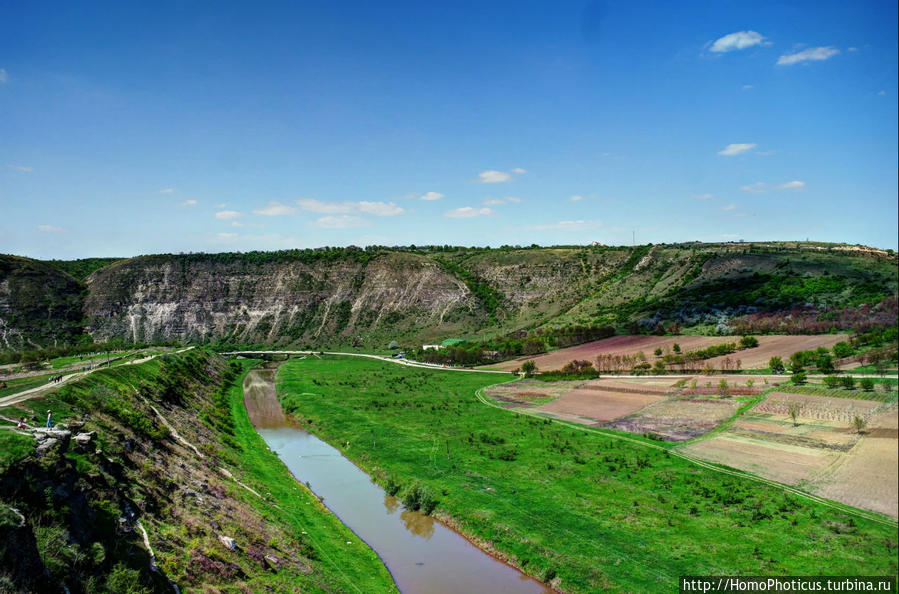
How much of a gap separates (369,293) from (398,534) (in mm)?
119406

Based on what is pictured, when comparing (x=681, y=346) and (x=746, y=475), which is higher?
(x=681, y=346)

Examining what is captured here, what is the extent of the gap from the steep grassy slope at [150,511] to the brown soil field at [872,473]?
70.5 feet

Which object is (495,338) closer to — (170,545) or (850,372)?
(850,372)

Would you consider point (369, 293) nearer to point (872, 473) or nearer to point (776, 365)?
point (776, 365)

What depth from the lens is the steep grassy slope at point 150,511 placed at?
58.0ft

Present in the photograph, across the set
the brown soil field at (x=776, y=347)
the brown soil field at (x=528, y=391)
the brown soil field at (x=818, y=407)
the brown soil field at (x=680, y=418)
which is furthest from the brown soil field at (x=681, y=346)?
the brown soil field at (x=680, y=418)

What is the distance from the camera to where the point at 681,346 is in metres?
74.1

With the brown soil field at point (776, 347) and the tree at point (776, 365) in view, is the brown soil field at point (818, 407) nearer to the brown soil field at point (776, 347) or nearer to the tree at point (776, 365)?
the tree at point (776, 365)

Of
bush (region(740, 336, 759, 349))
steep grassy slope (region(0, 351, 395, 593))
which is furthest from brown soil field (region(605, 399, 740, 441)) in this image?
steep grassy slope (region(0, 351, 395, 593))

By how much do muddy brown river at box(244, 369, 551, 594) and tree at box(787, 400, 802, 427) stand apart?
25315 millimetres

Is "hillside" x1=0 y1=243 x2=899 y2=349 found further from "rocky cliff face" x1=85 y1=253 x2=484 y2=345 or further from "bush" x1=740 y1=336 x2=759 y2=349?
"bush" x1=740 y1=336 x2=759 y2=349

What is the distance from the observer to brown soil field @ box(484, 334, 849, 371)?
56.4 metres

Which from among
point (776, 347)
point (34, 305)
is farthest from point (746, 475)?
point (34, 305)

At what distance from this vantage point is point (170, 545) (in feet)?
74.3
